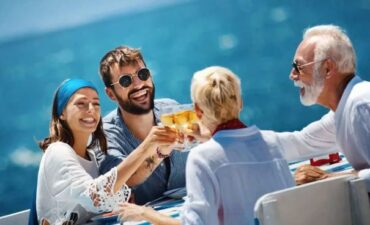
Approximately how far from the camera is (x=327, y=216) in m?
2.66

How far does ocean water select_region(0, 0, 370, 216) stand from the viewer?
191 inches

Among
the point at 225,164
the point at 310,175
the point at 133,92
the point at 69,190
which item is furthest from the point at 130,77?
the point at 225,164

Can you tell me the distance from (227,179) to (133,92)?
2.20 m

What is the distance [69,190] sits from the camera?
3.65 meters

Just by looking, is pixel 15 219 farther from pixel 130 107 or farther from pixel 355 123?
pixel 355 123

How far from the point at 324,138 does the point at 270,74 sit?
2347 mm

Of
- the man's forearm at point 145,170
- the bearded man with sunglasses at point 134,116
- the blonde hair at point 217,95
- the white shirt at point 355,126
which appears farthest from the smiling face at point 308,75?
the bearded man with sunglasses at point 134,116

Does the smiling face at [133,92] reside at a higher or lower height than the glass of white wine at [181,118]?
higher

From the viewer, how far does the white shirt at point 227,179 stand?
266 centimetres

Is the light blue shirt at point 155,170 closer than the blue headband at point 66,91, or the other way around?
the blue headband at point 66,91

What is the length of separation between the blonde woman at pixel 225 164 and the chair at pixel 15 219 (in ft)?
3.70

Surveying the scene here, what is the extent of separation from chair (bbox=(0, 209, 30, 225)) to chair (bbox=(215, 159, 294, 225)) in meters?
1.42

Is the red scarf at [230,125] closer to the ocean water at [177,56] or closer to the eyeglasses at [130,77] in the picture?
the eyeglasses at [130,77]

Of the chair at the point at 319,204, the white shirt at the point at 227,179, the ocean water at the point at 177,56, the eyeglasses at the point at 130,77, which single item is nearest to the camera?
the chair at the point at 319,204
